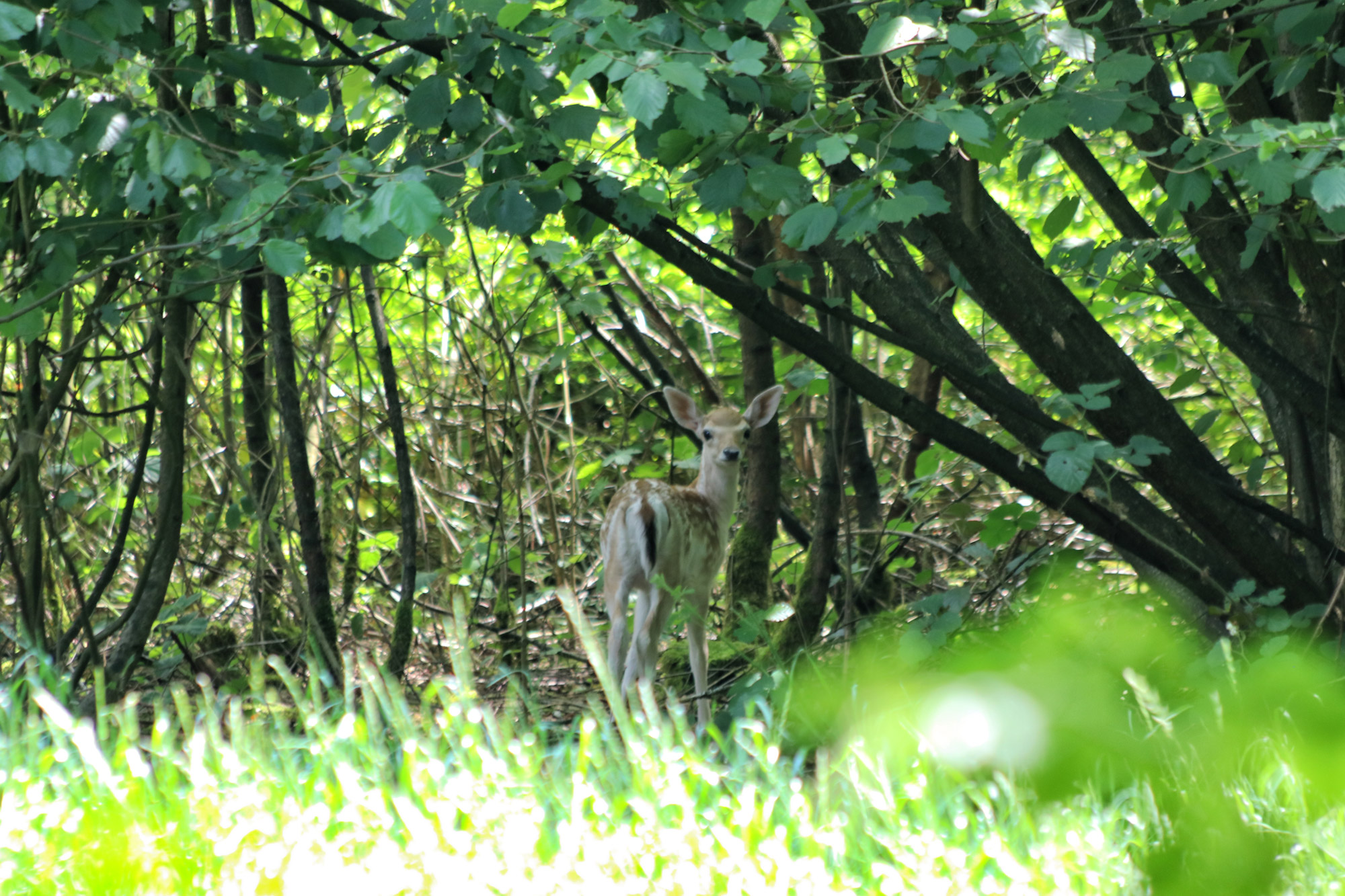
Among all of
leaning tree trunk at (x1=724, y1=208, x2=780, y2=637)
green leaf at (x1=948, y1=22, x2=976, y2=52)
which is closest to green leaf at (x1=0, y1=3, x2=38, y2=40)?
green leaf at (x1=948, y1=22, x2=976, y2=52)

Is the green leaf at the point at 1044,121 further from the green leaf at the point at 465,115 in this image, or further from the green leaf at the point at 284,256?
the green leaf at the point at 284,256

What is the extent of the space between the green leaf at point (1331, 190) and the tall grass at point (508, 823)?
1.29m

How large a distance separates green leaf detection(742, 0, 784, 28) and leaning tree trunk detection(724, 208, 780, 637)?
318 cm

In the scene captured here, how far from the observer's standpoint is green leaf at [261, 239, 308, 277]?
2572 mm

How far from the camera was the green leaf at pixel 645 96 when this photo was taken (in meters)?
2.26

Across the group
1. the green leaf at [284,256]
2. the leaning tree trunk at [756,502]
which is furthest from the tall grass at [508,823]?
the leaning tree trunk at [756,502]

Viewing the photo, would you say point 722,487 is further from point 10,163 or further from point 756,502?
point 10,163

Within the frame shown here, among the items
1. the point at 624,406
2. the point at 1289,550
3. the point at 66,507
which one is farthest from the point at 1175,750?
the point at 624,406

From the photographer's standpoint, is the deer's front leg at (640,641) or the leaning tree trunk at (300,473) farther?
the deer's front leg at (640,641)

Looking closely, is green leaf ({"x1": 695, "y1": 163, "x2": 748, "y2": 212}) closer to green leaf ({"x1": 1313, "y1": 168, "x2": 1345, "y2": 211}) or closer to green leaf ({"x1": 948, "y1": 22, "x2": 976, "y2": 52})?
green leaf ({"x1": 948, "y1": 22, "x2": 976, "y2": 52})

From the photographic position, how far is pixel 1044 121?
8.68 feet

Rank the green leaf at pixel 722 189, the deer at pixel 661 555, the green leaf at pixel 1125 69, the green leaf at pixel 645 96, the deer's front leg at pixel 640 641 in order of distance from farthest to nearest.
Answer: the deer at pixel 661 555 < the deer's front leg at pixel 640 641 < the green leaf at pixel 722 189 < the green leaf at pixel 1125 69 < the green leaf at pixel 645 96

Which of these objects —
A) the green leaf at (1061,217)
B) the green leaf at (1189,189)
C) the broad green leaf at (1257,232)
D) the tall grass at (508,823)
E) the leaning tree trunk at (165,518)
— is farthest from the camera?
the leaning tree trunk at (165,518)

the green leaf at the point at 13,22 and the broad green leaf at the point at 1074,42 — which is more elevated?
the green leaf at the point at 13,22
